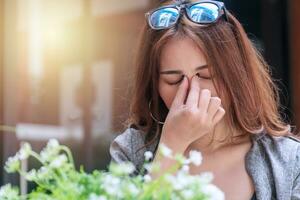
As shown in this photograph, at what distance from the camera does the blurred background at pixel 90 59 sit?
391 centimetres

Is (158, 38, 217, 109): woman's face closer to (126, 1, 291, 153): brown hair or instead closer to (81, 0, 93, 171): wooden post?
(126, 1, 291, 153): brown hair

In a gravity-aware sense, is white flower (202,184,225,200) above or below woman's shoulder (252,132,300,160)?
above

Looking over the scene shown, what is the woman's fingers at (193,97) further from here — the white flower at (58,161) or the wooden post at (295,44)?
the wooden post at (295,44)

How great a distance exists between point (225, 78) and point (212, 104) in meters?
0.13

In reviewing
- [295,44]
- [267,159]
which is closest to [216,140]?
[267,159]

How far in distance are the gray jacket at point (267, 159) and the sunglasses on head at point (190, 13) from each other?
296 millimetres

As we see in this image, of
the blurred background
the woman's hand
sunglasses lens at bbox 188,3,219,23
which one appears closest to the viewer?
the woman's hand

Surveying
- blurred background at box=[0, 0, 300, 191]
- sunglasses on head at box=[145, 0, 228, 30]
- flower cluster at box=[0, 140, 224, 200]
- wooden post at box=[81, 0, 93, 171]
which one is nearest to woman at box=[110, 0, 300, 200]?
sunglasses on head at box=[145, 0, 228, 30]

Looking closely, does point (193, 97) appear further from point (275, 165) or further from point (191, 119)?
point (275, 165)

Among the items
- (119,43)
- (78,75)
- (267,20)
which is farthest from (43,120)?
(267,20)

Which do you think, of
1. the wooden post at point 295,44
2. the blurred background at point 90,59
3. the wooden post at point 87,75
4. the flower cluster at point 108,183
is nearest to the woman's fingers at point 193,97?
the flower cluster at point 108,183

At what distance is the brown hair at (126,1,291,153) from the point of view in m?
1.40

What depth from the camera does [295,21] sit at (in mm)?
4352

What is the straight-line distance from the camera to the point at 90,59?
4262mm
